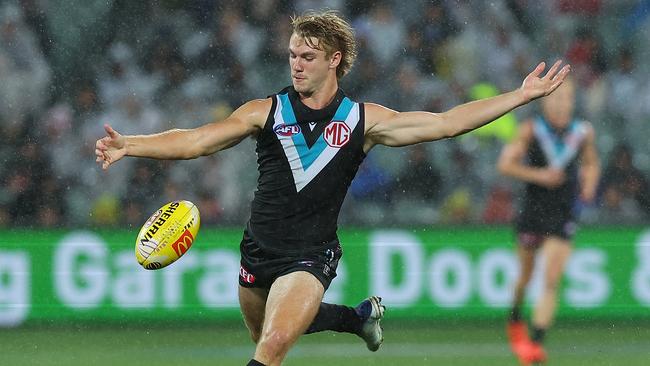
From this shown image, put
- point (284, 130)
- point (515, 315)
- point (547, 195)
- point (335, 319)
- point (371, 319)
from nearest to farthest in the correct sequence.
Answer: point (284, 130) < point (335, 319) < point (371, 319) < point (515, 315) < point (547, 195)

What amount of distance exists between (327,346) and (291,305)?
14.5ft

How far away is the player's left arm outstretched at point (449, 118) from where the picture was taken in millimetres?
6828

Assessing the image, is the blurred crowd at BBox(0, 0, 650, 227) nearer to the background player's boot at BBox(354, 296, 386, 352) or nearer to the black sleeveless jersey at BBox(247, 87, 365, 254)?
the background player's boot at BBox(354, 296, 386, 352)

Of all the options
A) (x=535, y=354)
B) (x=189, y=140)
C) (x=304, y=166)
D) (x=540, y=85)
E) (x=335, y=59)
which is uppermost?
(x=335, y=59)

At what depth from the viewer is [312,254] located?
692 cm

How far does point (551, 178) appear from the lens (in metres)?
10.7

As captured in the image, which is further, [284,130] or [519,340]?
[519,340]

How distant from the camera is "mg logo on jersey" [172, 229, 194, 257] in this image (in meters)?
7.01

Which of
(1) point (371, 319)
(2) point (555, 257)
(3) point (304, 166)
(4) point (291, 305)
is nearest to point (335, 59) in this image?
(3) point (304, 166)

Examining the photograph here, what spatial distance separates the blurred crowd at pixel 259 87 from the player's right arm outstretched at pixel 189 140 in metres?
5.43

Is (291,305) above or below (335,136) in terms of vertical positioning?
below

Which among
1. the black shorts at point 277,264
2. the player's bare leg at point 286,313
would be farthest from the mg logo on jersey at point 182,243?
the player's bare leg at point 286,313

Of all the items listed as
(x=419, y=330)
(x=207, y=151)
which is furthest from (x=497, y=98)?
(x=419, y=330)

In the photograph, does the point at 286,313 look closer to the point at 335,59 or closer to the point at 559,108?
the point at 335,59
